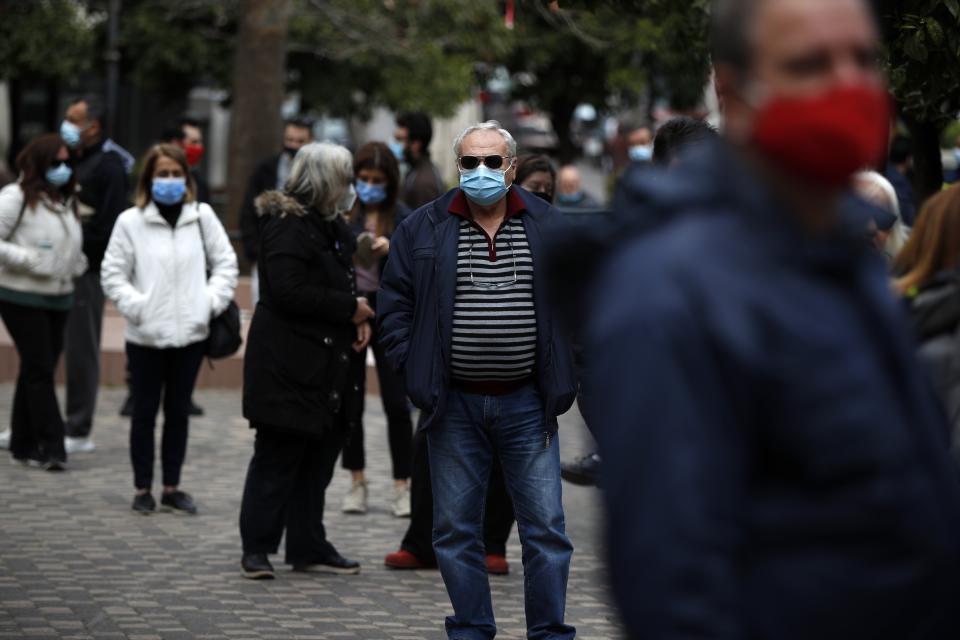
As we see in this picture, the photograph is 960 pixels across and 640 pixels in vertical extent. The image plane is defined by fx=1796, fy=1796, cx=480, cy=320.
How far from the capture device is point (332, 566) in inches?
319

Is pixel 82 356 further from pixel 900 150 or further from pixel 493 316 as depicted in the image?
pixel 900 150

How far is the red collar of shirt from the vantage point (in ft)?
21.2

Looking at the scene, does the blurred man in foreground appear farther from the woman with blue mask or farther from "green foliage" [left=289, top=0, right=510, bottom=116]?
"green foliage" [left=289, top=0, right=510, bottom=116]

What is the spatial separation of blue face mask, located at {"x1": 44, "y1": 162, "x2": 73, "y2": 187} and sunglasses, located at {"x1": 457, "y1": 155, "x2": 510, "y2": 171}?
451 cm

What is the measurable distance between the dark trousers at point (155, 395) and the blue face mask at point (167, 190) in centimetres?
75

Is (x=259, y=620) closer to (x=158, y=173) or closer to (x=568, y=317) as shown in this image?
(x=158, y=173)

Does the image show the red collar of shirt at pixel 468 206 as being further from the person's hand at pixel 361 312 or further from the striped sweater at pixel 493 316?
the person's hand at pixel 361 312

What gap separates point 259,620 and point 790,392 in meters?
4.92

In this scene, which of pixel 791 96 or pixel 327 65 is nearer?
pixel 791 96

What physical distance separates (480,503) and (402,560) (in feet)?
6.13

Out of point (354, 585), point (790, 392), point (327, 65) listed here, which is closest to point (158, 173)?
point (354, 585)

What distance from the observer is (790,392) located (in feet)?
7.95

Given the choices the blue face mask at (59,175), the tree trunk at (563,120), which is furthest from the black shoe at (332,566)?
the tree trunk at (563,120)

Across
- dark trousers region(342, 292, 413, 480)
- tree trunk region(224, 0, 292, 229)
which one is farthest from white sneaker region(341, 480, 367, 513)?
tree trunk region(224, 0, 292, 229)
